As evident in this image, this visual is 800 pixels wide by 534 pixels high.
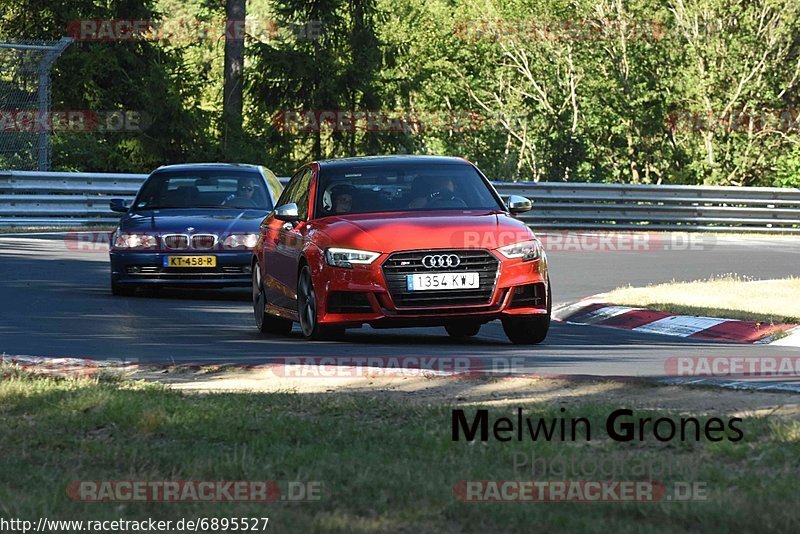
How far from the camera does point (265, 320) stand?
46.8 ft

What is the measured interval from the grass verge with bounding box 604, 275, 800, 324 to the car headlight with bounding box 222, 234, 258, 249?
3946 millimetres

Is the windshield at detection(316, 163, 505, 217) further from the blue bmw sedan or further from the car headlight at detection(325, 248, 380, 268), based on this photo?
the blue bmw sedan

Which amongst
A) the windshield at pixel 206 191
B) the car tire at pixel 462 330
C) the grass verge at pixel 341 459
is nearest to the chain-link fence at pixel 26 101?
the windshield at pixel 206 191

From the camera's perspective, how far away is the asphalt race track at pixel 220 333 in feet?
38.3

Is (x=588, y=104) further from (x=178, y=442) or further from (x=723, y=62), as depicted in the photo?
(x=178, y=442)

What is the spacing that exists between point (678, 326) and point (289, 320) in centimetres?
387

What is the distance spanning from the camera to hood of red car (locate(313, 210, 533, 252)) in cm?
1236

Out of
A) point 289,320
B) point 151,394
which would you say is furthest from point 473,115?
point 151,394

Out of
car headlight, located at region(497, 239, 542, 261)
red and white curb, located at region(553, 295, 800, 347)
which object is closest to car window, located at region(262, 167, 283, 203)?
red and white curb, located at region(553, 295, 800, 347)

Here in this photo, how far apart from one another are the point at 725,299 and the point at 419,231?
5.63 m

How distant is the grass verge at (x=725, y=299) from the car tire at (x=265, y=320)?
4.12 meters

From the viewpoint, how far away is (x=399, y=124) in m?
44.7

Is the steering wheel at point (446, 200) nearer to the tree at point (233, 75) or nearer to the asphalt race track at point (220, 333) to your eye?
the asphalt race track at point (220, 333)

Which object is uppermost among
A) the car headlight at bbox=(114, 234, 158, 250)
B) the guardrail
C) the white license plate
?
the white license plate
